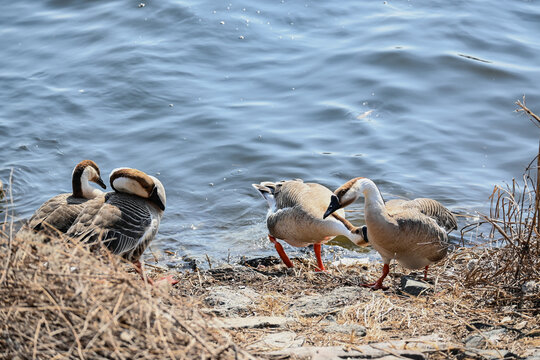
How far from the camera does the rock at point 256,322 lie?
5508 millimetres

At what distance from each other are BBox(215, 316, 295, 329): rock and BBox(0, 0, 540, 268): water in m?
3.56

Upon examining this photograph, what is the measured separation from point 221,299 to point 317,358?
2.08 metres

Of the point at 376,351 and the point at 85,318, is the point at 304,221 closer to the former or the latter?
the point at 376,351

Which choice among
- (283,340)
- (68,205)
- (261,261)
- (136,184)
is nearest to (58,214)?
(68,205)

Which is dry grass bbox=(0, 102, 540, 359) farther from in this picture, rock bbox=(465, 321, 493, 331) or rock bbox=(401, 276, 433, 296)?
rock bbox=(401, 276, 433, 296)

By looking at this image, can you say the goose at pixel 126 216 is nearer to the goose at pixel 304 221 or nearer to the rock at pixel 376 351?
the goose at pixel 304 221

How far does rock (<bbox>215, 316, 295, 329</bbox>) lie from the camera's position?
5508 mm

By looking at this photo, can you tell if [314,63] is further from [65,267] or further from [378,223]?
[65,267]

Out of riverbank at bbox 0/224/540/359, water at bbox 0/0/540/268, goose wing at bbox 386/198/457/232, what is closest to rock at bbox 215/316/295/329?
riverbank at bbox 0/224/540/359

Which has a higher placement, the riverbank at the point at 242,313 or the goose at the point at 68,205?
the riverbank at the point at 242,313

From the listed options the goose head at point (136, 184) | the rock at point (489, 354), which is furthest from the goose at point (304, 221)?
the rock at point (489, 354)

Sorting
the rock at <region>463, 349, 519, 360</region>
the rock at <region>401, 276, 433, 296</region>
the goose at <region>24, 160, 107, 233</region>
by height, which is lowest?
the rock at <region>401, 276, 433, 296</region>

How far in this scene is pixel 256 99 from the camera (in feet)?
45.4

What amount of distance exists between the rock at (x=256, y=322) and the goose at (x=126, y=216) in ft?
4.21
